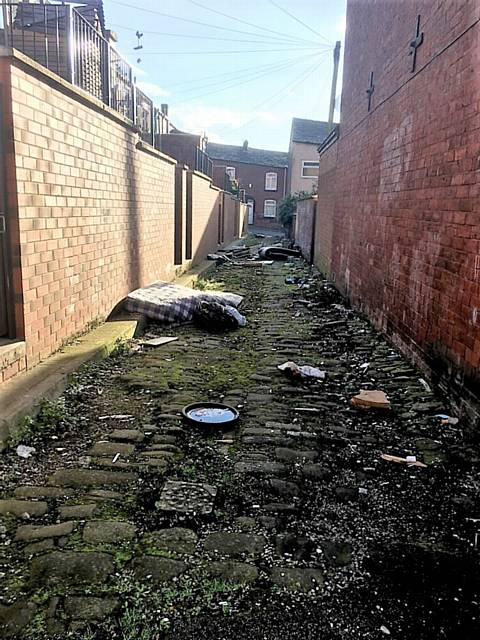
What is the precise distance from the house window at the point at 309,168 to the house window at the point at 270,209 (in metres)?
6.50

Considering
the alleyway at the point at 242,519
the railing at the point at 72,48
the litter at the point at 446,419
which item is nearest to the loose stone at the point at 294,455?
the alleyway at the point at 242,519

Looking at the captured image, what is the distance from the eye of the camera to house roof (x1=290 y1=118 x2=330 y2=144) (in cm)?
4409

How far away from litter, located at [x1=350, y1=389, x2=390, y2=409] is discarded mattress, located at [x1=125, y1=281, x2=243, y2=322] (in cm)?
371

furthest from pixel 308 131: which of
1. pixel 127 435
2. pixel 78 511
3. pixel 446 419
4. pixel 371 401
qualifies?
pixel 78 511

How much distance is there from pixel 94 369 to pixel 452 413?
133 inches

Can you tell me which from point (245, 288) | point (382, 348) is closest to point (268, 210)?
point (245, 288)

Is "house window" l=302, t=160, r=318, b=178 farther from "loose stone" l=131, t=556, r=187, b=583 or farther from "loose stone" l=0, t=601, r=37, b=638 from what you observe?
"loose stone" l=0, t=601, r=37, b=638

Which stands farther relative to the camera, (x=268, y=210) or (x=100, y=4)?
(x=268, y=210)

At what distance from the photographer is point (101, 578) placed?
2229 millimetres

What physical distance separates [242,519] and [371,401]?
2.14 metres

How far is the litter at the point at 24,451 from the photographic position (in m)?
3.34

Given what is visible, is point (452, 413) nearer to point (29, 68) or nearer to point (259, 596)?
point (259, 596)

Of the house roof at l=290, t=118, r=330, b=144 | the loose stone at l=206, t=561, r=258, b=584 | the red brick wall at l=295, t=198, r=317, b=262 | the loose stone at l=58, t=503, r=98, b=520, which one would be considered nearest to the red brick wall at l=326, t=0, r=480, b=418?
the loose stone at l=206, t=561, r=258, b=584

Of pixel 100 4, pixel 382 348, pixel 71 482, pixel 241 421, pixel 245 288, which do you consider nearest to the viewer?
pixel 71 482
